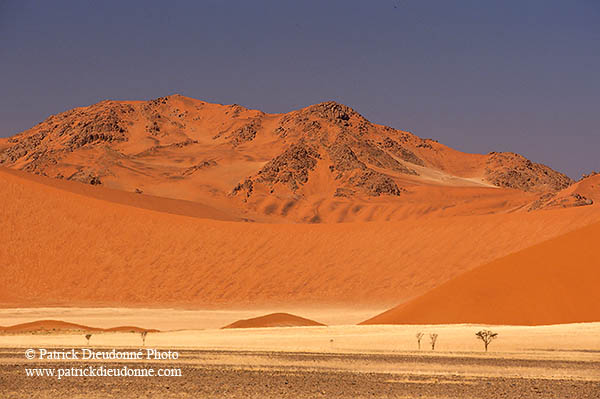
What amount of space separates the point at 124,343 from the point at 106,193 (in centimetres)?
5754

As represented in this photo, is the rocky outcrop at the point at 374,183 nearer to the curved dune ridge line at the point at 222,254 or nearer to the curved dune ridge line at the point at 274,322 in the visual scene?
the curved dune ridge line at the point at 222,254

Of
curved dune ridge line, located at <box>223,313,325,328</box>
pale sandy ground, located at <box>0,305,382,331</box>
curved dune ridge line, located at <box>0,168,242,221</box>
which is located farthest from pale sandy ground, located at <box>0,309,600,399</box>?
curved dune ridge line, located at <box>0,168,242,221</box>

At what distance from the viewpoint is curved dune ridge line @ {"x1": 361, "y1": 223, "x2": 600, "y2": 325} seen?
109 feet

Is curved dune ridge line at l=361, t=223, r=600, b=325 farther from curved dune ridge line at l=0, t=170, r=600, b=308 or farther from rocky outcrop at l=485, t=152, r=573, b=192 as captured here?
rocky outcrop at l=485, t=152, r=573, b=192

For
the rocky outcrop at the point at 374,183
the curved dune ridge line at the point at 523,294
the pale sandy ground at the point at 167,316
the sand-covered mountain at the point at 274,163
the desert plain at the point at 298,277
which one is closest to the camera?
the desert plain at the point at 298,277

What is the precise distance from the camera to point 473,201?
→ 110 m

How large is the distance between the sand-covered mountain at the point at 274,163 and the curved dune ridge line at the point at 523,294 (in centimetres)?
4936

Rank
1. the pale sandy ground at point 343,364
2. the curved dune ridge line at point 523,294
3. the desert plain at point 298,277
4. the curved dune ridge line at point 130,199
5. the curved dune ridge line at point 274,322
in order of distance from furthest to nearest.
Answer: the curved dune ridge line at point 130,199, the curved dune ridge line at point 274,322, the curved dune ridge line at point 523,294, the desert plain at point 298,277, the pale sandy ground at point 343,364

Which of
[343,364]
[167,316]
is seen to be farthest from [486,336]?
[167,316]

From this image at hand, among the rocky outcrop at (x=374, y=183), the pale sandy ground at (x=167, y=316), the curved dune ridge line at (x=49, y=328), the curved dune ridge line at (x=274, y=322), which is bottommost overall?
the curved dune ridge line at (x=49, y=328)

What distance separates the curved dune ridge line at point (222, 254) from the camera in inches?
2127

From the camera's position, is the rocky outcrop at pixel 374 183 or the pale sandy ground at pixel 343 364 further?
the rocky outcrop at pixel 374 183

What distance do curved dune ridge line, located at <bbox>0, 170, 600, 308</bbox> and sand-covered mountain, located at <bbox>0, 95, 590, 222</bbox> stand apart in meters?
29.1

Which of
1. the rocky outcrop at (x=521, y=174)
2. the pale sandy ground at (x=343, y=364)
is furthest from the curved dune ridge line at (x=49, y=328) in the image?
the rocky outcrop at (x=521, y=174)
